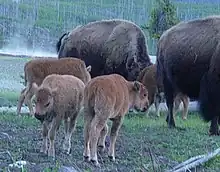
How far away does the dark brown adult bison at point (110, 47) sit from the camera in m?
19.1

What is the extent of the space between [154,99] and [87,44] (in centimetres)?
221

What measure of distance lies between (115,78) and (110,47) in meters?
8.88

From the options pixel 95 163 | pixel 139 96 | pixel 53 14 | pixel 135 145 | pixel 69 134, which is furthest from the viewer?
pixel 53 14

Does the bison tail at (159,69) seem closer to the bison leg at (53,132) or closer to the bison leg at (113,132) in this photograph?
the bison leg at (113,132)

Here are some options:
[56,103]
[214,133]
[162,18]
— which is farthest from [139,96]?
[162,18]

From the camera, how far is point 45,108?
1012 cm

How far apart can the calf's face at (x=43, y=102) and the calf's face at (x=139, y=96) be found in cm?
155

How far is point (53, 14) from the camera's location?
2007 inches

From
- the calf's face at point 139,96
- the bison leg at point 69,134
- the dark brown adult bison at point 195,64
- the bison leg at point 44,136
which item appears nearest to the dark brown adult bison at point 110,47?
the dark brown adult bison at point 195,64

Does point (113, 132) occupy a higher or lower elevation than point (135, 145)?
higher

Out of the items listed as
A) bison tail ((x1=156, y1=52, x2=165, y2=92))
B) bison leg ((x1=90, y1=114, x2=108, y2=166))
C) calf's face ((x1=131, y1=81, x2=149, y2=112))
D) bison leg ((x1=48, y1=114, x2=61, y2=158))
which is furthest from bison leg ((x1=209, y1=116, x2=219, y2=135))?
bison leg ((x1=90, y1=114, x2=108, y2=166))

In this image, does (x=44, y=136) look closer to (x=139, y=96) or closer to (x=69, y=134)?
(x=69, y=134)

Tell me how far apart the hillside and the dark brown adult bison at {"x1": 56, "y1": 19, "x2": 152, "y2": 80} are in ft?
79.5

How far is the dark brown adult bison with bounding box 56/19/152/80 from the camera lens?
1908 centimetres
